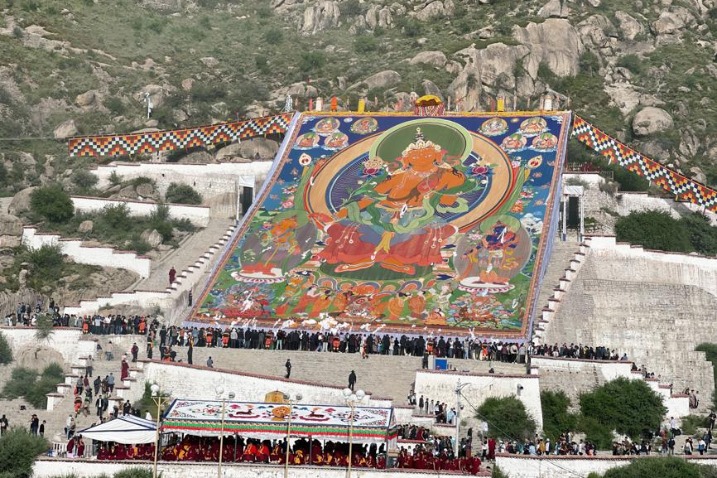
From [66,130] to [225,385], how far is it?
101ft

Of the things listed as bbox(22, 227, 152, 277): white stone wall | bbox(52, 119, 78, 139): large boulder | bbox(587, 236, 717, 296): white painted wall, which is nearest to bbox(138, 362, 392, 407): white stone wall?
bbox(22, 227, 152, 277): white stone wall

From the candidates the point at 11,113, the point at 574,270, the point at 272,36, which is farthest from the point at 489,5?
the point at 574,270

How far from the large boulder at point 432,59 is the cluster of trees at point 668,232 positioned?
1774cm

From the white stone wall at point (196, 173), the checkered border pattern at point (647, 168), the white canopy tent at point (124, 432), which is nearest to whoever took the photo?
the white canopy tent at point (124, 432)

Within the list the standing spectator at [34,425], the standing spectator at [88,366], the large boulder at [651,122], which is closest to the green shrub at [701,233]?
the large boulder at [651,122]

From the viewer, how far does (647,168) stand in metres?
73.0

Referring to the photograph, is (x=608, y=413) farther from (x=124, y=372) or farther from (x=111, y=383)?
(x=111, y=383)

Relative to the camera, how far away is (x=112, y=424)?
4988cm

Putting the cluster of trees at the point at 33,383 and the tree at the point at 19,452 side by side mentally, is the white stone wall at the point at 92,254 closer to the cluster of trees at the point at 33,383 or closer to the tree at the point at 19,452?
the cluster of trees at the point at 33,383

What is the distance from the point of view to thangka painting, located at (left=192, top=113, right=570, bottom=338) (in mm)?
61969

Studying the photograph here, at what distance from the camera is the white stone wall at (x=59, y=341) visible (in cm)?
5919

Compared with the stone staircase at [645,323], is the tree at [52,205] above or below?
above

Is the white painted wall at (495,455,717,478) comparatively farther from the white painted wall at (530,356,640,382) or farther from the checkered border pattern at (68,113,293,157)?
the checkered border pattern at (68,113,293,157)

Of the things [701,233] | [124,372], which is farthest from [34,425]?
[701,233]
